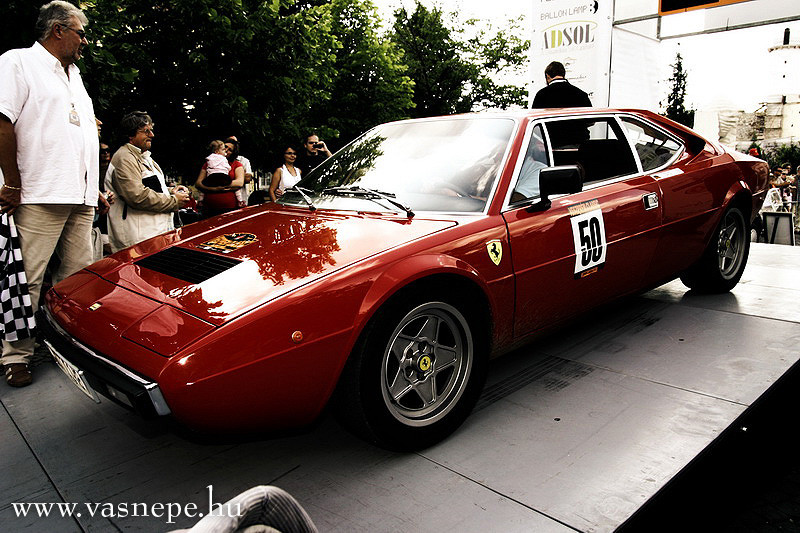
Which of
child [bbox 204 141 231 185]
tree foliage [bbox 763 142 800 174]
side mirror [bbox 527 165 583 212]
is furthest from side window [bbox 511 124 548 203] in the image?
tree foliage [bbox 763 142 800 174]

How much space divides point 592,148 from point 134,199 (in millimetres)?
3185

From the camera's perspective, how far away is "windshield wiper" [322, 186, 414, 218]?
2.59m

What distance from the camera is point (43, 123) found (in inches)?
125

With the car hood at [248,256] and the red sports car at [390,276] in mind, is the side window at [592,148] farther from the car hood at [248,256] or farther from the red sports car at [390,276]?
the car hood at [248,256]

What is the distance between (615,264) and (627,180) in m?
0.58

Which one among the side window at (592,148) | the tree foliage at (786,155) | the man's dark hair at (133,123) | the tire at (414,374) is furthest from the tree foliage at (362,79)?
the tree foliage at (786,155)

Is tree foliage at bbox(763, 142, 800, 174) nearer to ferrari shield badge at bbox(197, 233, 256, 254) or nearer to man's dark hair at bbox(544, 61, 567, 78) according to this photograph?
man's dark hair at bbox(544, 61, 567, 78)

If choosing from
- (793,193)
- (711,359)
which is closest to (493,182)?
(711,359)

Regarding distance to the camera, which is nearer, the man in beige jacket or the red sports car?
the red sports car

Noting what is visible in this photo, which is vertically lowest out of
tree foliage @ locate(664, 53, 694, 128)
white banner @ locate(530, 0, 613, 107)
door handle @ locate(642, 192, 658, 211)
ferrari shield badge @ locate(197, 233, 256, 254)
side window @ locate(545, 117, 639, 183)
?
ferrari shield badge @ locate(197, 233, 256, 254)

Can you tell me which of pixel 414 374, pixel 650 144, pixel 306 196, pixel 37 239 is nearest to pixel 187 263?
pixel 306 196

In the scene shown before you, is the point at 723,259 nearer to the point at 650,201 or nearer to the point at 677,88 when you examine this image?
the point at 650,201

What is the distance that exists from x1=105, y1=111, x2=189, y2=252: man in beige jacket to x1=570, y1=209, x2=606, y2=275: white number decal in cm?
297

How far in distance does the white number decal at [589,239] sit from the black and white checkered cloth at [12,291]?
123 inches
